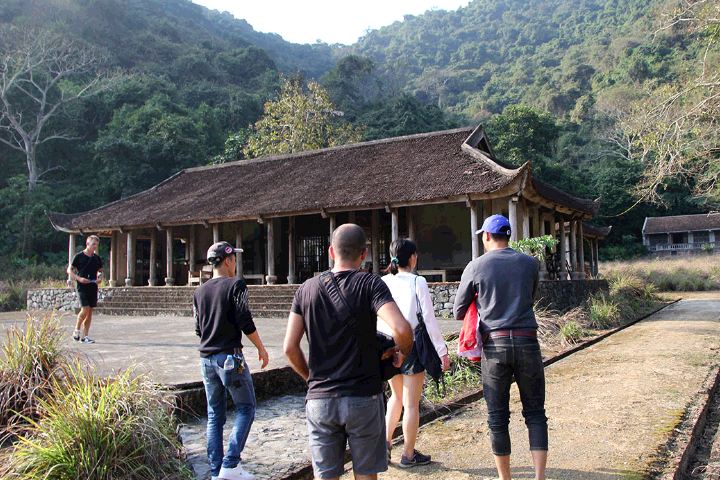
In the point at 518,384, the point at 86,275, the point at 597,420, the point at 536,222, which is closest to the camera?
the point at 518,384

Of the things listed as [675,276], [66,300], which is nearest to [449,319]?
[66,300]

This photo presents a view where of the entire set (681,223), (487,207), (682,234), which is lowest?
(487,207)

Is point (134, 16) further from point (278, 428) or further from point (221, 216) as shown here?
point (278, 428)

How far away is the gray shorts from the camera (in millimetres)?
2523

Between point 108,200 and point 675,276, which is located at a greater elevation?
point 108,200

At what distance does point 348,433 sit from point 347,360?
32 centimetres

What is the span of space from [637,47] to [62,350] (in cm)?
6406

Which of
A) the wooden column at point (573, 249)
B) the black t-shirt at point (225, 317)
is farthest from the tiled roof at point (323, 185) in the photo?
the black t-shirt at point (225, 317)

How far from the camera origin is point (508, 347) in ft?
11.0

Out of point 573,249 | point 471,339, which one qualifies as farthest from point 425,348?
point 573,249

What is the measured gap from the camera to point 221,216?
17.0m

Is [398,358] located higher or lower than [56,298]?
higher

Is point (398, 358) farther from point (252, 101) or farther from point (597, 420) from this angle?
point (252, 101)

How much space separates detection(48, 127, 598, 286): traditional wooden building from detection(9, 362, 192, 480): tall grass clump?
34.3 feet
